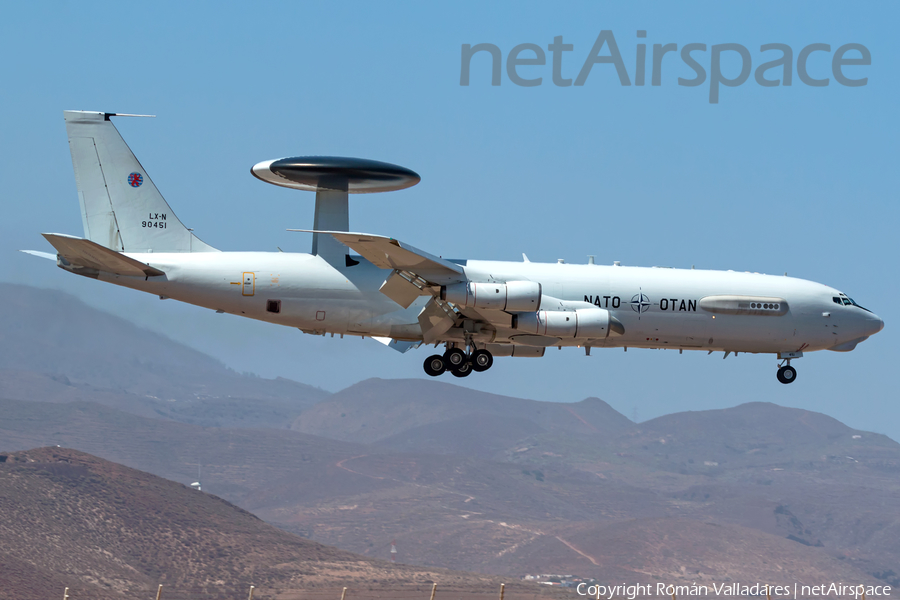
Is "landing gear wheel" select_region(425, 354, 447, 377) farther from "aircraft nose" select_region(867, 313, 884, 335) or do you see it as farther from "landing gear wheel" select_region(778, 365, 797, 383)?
"aircraft nose" select_region(867, 313, 884, 335)

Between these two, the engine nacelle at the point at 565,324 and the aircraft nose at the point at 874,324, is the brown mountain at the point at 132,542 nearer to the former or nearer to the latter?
the engine nacelle at the point at 565,324

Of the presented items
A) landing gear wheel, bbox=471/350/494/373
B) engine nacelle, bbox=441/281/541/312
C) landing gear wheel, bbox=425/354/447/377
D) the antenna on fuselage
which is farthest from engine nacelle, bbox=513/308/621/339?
the antenna on fuselage

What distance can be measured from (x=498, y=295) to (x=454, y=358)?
4698mm

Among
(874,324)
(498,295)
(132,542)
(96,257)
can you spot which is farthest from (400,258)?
(132,542)

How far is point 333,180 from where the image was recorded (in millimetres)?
44188

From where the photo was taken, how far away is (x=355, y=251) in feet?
135

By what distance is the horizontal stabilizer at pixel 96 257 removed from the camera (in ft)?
128

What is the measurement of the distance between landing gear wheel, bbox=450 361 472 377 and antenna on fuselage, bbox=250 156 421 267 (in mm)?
5931

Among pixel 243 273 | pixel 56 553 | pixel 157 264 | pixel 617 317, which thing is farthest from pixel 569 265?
pixel 56 553

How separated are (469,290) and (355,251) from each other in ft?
14.3

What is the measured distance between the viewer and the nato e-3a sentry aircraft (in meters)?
41.7

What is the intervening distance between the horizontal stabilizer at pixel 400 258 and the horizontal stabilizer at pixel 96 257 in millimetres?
8094

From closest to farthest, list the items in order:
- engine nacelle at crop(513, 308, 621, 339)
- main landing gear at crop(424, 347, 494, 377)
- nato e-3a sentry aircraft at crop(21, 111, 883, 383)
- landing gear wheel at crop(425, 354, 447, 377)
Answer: nato e-3a sentry aircraft at crop(21, 111, 883, 383), engine nacelle at crop(513, 308, 621, 339), landing gear wheel at crop(425, 354, 447, 377), main landing gear at crop(424, 347, 494, 377)

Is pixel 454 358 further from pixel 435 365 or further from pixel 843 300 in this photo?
pixel 843 300
